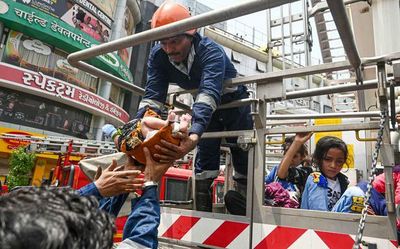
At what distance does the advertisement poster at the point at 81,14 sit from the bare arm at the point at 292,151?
62.2 ft

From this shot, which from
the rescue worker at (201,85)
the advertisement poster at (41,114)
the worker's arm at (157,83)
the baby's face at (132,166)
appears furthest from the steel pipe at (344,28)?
the advertisement poster at (41,114)

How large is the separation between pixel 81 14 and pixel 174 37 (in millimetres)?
20387

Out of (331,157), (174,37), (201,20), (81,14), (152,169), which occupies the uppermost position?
(81,14)

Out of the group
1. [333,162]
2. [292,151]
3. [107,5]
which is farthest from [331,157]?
[107,5]

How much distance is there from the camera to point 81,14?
20641mm

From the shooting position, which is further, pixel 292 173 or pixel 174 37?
pixel 292 173

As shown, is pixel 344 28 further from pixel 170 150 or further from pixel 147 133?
pixel 147 133

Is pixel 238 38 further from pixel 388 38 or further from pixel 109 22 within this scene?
pixel 388 38

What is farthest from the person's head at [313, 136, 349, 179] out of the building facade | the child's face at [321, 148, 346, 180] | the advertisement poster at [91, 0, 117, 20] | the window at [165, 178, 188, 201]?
the advertisement poster at [91, 0, 117, 20]

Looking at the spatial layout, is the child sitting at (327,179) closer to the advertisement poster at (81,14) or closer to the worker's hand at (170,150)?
the worker's hand at (170,150)

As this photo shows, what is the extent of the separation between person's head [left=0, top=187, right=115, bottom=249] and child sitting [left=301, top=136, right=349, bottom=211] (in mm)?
1749

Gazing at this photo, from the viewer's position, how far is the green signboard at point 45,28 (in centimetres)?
1694

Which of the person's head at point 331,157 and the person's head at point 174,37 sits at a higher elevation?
the person's head at point 174,37

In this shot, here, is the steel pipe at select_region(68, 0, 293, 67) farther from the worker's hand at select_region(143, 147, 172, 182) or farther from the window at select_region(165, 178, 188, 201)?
the window at select_region(165, 178, 188, 201)
